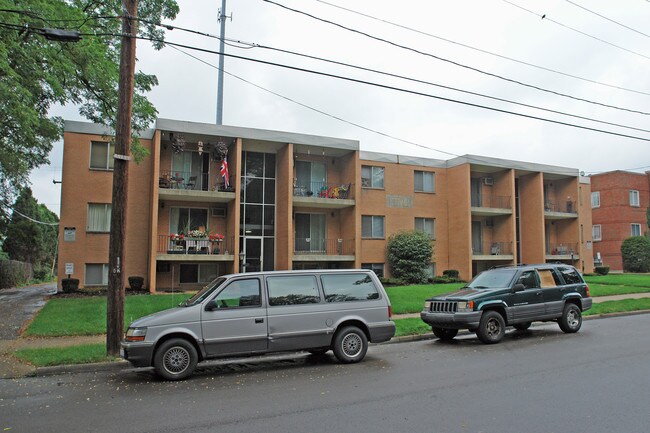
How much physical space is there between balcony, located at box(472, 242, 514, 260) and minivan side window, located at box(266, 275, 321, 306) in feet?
68.4

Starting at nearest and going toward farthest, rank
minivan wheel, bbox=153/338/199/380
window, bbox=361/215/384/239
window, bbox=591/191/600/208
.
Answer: minivan wheel, bbox=153/338/199/380 < window, bbox=361/215/384/239 < window, bbox=591/191/600/208

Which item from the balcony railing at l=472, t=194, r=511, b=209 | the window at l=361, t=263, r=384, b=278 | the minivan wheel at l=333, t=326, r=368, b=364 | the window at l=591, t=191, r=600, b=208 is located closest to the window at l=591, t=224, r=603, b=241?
the window at l=591, t=191, r=600, b=208

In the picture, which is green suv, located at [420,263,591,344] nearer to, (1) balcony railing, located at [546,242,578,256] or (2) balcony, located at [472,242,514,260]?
(2) balcony, located at [472,242,514,260]

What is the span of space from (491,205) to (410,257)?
850cm

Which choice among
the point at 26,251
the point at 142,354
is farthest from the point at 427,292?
the point at 26,251

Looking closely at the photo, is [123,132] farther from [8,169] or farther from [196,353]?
[8,169]

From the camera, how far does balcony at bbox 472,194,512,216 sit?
2892cm

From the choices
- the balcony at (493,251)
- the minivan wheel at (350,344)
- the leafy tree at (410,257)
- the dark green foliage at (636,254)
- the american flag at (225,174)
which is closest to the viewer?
the minivan wheel at (350,344)

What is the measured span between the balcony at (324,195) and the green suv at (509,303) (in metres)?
12.6

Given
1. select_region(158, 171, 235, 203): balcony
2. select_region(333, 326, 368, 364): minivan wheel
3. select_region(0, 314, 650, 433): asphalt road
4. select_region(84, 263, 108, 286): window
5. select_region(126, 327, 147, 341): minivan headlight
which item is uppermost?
select_region(158, 171, 235, 203): balcony

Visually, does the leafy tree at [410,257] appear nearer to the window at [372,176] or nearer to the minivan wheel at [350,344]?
the window at [372,176]

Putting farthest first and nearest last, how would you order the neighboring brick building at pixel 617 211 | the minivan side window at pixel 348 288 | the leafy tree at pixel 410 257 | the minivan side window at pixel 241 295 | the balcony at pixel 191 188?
1. the neighboring brick building at pixel 617 211
2. the leafy tree at pixel 410 257
3. the balcony at pixel 191 188
4. the minivan side window at pixel 348 288
5. the minivan side window at pixel 241 295

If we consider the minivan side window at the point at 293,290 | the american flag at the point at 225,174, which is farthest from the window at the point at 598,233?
the minivan side window at the point at 293,290

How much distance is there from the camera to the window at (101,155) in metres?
22.0
